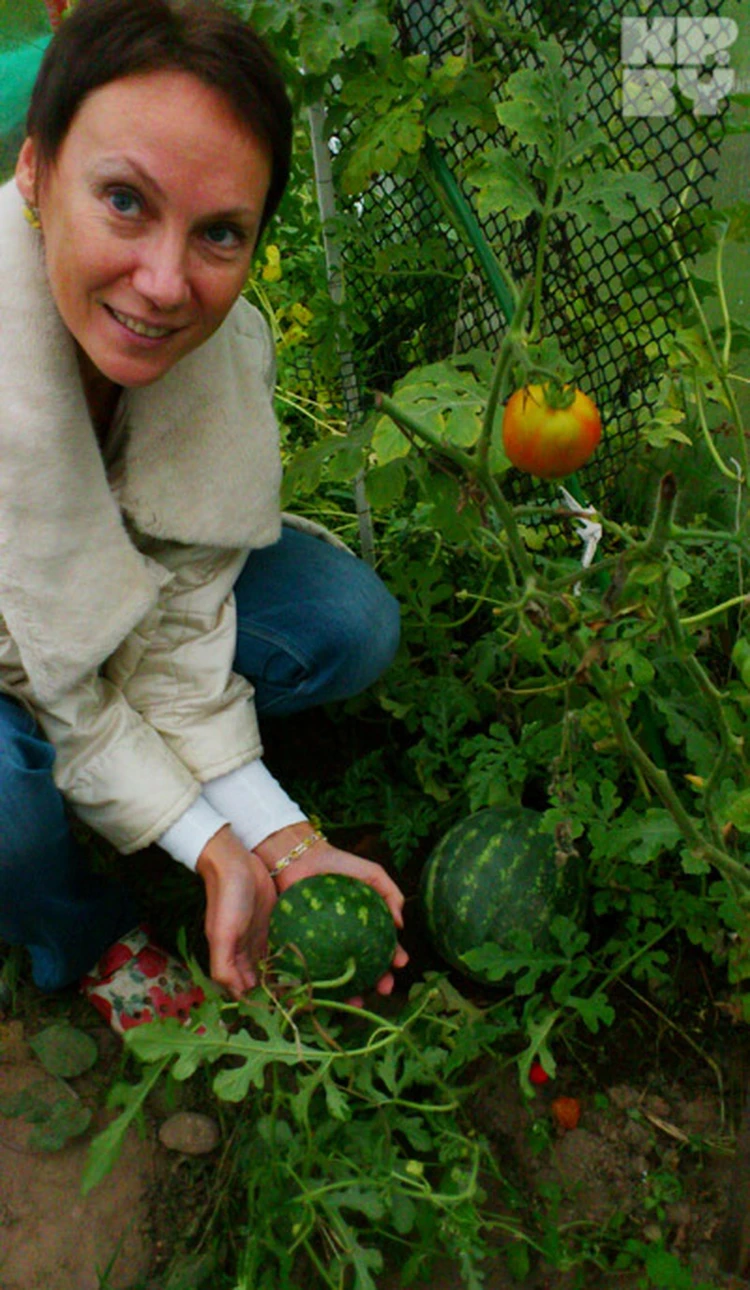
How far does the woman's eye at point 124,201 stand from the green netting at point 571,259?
96cm

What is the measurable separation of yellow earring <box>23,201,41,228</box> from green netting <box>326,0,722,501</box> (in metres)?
0.90

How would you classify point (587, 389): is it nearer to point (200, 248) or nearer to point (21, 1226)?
point (200, 248)

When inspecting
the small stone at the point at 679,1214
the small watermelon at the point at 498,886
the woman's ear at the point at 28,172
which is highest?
the woman's ear at the point at 28,172

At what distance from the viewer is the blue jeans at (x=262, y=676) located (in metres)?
2.08

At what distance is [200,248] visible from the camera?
5.68ft

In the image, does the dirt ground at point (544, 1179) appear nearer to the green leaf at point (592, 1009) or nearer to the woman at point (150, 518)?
the green leaf at point (592, 1009)

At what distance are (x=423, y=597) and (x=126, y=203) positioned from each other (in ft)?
4.24

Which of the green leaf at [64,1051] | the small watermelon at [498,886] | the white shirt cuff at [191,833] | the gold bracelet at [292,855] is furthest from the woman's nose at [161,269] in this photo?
the green leaf at [64,1051]

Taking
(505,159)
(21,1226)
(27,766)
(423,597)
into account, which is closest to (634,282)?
(505,159)

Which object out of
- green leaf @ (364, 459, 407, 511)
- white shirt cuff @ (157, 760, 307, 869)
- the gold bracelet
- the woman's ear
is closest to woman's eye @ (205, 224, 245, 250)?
the woman's ear

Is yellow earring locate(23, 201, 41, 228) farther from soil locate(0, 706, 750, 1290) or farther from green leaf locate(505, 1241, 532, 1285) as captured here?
green leaf locate(505, 1241, 532, 1285)

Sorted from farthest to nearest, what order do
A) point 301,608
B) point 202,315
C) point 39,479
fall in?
point 301,608 → point 39,479 → point 202,315

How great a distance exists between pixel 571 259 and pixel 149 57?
1213mm

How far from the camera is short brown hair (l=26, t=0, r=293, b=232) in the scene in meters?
1.64
